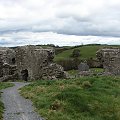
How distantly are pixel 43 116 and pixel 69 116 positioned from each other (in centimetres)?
133

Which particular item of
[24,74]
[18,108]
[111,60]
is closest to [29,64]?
[24,74]

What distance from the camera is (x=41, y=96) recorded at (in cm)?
2117

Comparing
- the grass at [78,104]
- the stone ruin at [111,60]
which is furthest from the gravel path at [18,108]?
the stone ruin at [111,60]

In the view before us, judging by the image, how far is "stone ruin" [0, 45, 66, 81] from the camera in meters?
37.4

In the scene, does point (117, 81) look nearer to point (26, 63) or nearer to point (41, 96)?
point (41, 96)

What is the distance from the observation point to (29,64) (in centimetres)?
3950

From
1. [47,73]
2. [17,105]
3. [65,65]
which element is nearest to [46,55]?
[47,73]

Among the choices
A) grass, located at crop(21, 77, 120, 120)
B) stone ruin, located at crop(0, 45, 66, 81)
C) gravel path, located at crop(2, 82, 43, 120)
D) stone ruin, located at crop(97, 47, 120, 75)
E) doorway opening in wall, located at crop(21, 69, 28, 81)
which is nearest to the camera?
gravel path, located at crop(2, 82, 43, 120)

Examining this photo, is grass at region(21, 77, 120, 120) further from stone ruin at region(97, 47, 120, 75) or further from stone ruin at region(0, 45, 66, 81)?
stone ruin at region(0, 45, 66, 81)

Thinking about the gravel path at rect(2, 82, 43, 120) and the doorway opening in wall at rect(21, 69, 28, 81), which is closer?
the gravel path at rect(2, 82, 43, 120)

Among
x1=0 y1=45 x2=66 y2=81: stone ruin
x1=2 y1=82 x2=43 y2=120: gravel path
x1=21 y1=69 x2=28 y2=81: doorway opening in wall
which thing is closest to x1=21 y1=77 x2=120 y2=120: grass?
x1=2 y1=82 x2=43 y2=120: gravel path

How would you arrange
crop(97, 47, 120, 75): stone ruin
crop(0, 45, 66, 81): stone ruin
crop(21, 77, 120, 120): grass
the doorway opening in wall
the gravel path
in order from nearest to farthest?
1. the gravel path
2. crop(21, 77, 120, 120): grass
3. crop(97, 47, 120, 75): stone ruin
4. crop(0, 45, 66, 81): stone ruin
5. the doorway opening in wall

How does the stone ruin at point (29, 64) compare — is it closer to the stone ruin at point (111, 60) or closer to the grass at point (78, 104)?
the stone ruin at point (111, 60)

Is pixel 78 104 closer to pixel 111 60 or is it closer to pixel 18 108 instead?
pixel 18 108
